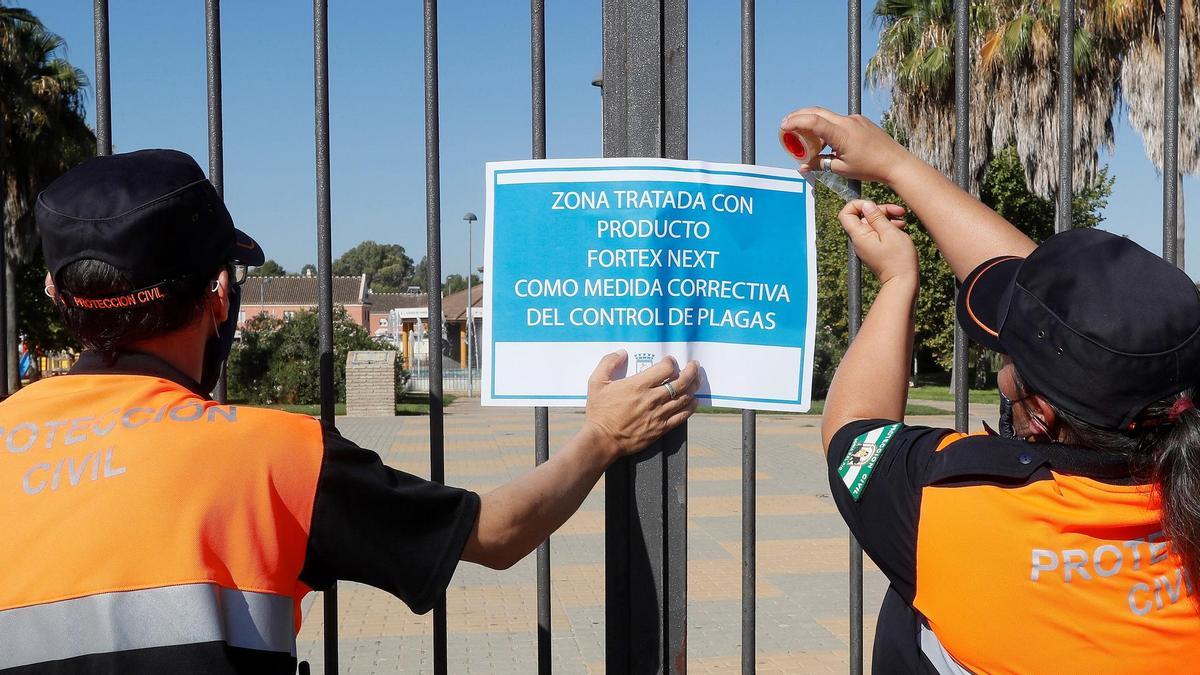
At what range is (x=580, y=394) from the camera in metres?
1.88

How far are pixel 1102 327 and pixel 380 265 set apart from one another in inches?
4465

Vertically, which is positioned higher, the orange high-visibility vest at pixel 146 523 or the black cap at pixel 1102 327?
the black cap at pixel 1102 327

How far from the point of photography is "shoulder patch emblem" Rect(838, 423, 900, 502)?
157 cm

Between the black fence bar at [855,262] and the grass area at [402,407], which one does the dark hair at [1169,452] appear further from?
the grass area at [402,407]

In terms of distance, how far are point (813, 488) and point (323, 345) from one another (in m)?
9.66

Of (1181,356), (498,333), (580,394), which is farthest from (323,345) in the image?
(1181,356)

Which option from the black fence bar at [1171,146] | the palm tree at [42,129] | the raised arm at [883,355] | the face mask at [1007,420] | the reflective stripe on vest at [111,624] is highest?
the palm tree at [42,129]

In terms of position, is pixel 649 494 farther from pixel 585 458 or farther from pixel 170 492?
pixel 170 492

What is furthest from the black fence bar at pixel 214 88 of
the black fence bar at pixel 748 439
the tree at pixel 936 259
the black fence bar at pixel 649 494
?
the tree at pixel 936 259

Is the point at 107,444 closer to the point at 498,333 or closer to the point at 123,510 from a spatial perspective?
the point at 123,510

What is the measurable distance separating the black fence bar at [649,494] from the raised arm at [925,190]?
0.87ft

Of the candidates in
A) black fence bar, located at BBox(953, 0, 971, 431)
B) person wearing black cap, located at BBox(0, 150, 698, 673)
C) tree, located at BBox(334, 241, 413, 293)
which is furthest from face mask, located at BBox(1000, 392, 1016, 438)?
tree, located at BBox(334, 241, 413, 293)

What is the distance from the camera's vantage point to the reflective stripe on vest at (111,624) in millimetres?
1317

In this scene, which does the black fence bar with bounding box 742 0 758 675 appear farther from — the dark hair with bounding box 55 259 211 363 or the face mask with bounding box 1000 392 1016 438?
the dark hair with bounding box 55 259 211 363
